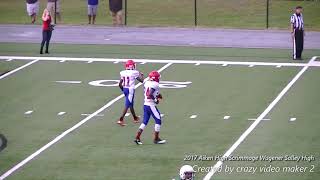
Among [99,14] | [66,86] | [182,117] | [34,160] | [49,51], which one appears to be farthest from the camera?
[99,14]

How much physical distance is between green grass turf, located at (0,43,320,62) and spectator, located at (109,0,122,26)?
611 centimetres

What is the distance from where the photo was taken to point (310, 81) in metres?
33.5

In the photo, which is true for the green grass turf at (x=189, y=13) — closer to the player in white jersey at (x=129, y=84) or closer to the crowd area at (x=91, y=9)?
the crowd area at (x=91, y=9)

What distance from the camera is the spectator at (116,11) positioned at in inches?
1866

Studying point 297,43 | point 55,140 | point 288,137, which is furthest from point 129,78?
point 297,43

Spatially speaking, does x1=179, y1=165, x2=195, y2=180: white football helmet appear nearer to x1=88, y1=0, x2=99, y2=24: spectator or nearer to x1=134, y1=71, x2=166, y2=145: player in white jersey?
x1=134, y1=71, x2=166, y2=145: player in white jersey

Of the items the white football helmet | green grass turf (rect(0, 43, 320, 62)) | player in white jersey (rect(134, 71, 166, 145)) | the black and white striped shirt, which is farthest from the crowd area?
the white football helmet

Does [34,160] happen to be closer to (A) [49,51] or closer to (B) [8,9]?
(A) [49,51]

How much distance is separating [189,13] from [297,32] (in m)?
14.5

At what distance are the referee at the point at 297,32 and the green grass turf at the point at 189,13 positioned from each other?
9.31 m

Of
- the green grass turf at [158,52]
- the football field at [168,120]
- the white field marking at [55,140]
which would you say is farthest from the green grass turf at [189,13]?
the white field marking at [55,140]

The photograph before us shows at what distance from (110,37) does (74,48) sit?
3.76 m

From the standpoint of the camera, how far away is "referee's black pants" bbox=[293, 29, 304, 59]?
37.4 meters

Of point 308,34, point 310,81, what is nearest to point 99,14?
point 308,34
